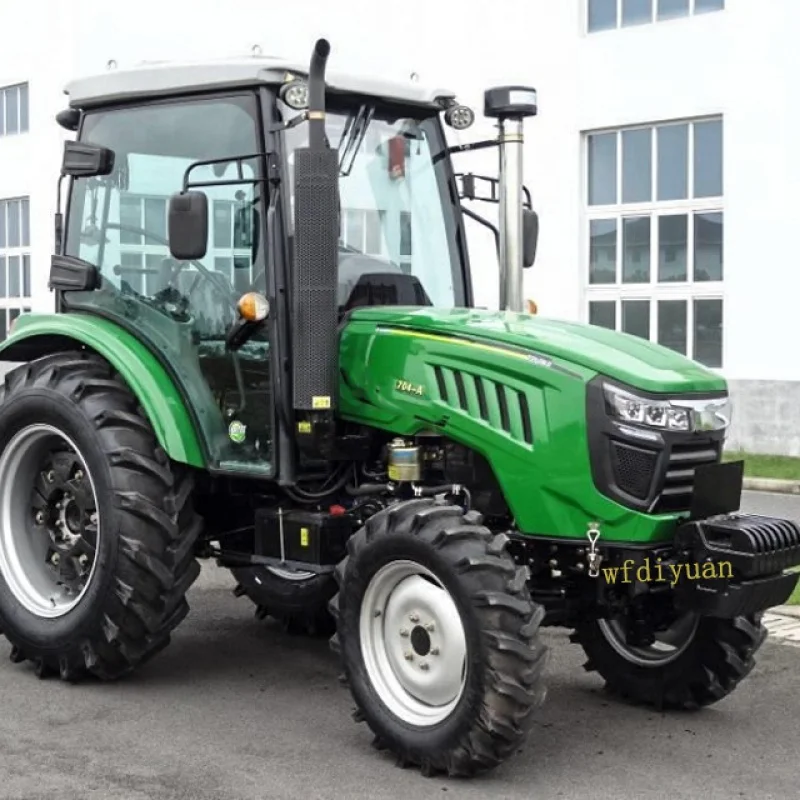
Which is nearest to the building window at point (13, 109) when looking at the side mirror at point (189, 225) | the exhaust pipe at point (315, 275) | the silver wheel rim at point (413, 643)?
the side mirror at point (189, 225)

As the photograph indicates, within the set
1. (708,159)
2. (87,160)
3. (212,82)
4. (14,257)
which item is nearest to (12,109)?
(14,257)

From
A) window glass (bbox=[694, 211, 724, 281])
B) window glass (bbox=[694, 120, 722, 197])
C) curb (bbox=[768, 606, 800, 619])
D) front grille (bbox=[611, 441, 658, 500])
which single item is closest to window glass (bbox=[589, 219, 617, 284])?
window glass (bbox=[694, 211, 724, 281])

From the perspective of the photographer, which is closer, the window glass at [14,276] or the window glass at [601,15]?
the window glass at [601,15]

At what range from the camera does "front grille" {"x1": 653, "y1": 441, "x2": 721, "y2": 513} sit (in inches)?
216

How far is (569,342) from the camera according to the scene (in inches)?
223

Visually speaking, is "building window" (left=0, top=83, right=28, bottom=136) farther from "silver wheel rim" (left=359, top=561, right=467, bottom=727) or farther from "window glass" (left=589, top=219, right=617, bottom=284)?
"silver wheel rim" (left=359, top=561, right=467, bottom=727)

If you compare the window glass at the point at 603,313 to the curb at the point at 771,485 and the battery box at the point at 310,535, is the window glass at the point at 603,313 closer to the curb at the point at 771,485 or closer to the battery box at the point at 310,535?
the curb at the point at 771,485

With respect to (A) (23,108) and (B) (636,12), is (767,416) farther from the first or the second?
(A) (23,108)

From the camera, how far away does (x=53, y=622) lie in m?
6.68

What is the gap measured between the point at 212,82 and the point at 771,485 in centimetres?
1057

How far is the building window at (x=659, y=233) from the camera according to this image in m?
19.1

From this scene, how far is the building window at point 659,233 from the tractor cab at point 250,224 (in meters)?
12.8

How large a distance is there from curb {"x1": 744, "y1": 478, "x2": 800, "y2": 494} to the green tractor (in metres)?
9.08

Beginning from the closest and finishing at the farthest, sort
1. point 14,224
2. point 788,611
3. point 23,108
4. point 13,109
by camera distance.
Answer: point 788,611, point 23,108, point 13,109, point 14,224
